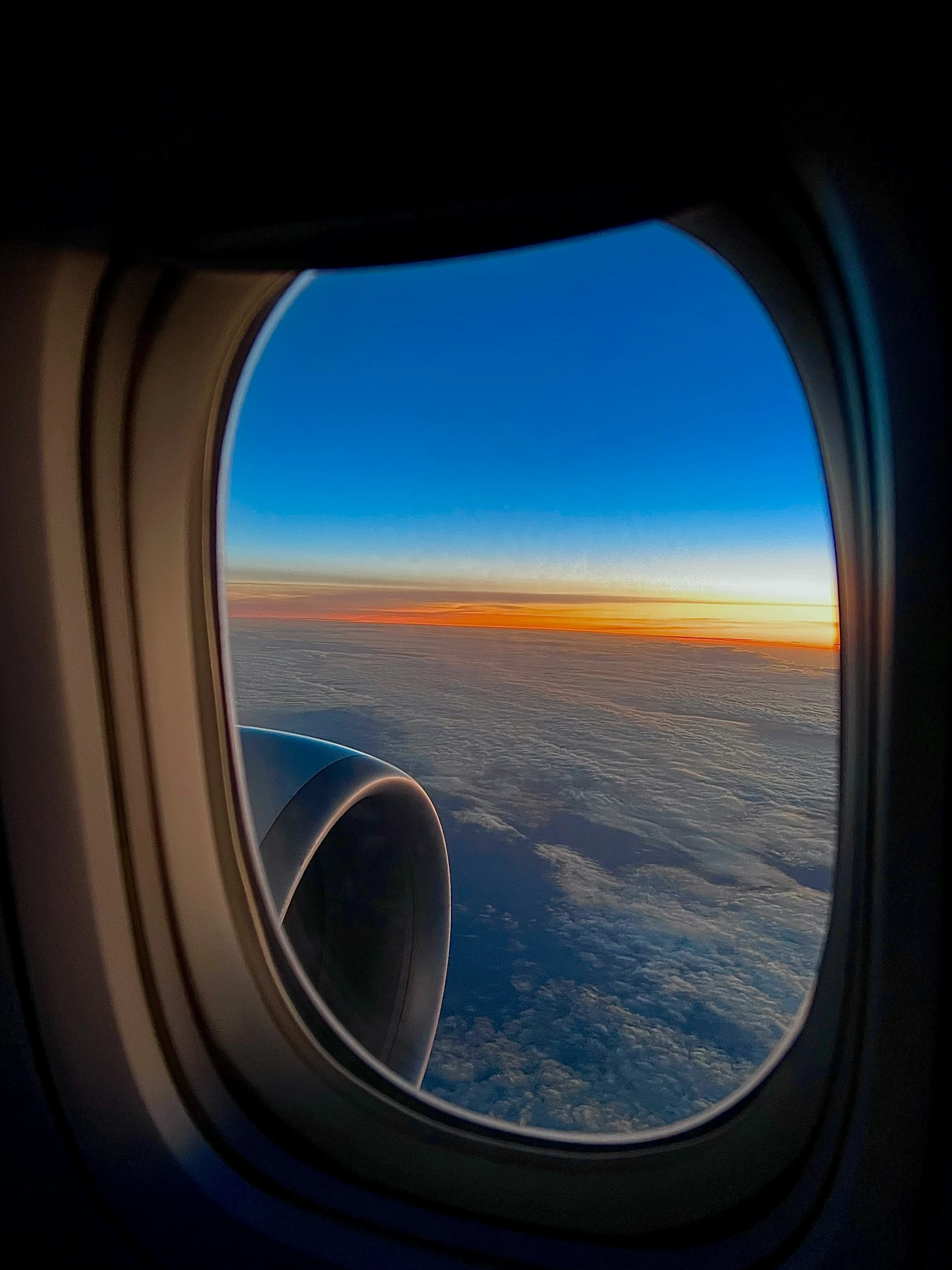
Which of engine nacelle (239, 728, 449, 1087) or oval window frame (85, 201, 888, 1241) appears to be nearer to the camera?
oval window frame (85, 201, 888, 1241)

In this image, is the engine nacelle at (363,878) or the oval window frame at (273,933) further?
the engine nacelle at (363,878)

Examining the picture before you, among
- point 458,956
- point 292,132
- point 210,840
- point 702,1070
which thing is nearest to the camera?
point 292,132

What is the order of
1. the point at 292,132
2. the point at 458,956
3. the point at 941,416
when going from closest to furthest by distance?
the point at 941,416, the point at 292,132, the point at 458,956

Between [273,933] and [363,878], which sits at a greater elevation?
[273,933]

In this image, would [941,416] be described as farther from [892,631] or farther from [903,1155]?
[903,1155]

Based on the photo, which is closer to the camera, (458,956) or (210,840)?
(210,840)

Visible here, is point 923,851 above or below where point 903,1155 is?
above

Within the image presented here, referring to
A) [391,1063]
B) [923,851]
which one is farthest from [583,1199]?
[391,1063]

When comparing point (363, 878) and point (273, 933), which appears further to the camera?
point (363, 878)
